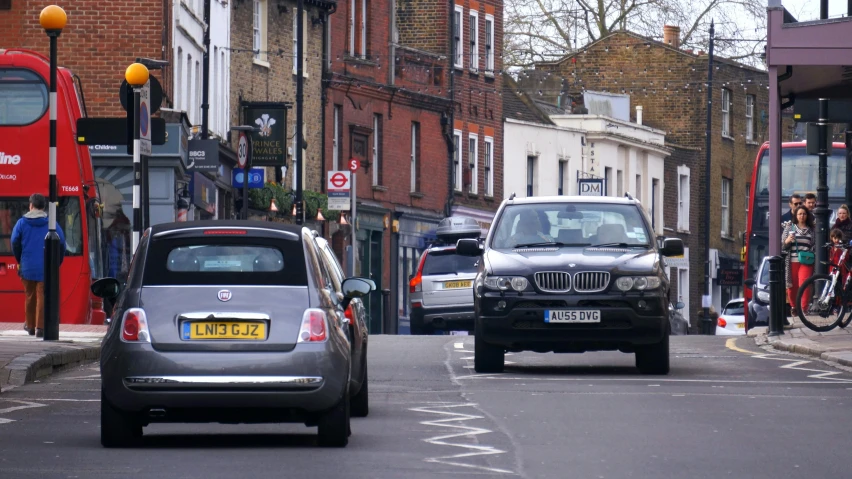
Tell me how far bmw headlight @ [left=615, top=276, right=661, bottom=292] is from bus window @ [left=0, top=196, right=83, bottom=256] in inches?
550

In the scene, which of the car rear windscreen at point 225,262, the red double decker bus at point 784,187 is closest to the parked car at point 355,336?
the car rear windscreen at point 225,262

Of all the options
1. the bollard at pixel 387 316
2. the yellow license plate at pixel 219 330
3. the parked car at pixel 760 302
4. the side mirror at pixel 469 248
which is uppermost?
the side mirror at pixel 469 248

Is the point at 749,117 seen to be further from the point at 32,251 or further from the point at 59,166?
the point at 32,251

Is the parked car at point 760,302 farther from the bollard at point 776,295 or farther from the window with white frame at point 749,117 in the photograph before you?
the window with white frame at point 749,117

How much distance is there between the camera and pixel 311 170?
174 ft

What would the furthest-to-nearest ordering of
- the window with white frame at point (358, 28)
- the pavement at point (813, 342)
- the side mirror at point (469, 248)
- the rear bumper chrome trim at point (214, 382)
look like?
the window with white frame at point (358, 28) < the pavement at point (813, 342) < the side mirror at point (469, 248) < the rear bumper chrome trim at point (214, 382)

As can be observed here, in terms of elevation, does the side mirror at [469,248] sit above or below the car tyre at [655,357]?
above

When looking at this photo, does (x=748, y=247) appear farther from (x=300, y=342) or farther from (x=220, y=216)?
(x=300, y=342)

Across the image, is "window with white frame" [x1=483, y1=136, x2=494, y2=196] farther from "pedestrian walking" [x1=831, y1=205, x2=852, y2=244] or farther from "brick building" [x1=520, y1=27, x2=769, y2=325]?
"pedestrian walking" [x1=831, y1=205, x2=852, y2=244]

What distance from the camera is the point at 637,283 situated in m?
18.9

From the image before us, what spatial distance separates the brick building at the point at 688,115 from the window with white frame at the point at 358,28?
17042 mm

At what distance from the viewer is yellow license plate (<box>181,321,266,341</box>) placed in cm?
1187

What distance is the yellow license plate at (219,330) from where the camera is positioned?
11.9 meters

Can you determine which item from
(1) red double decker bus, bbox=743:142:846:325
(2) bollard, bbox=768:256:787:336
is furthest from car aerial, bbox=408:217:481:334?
(1) red double decker bus, bbox=743:142:846:325
